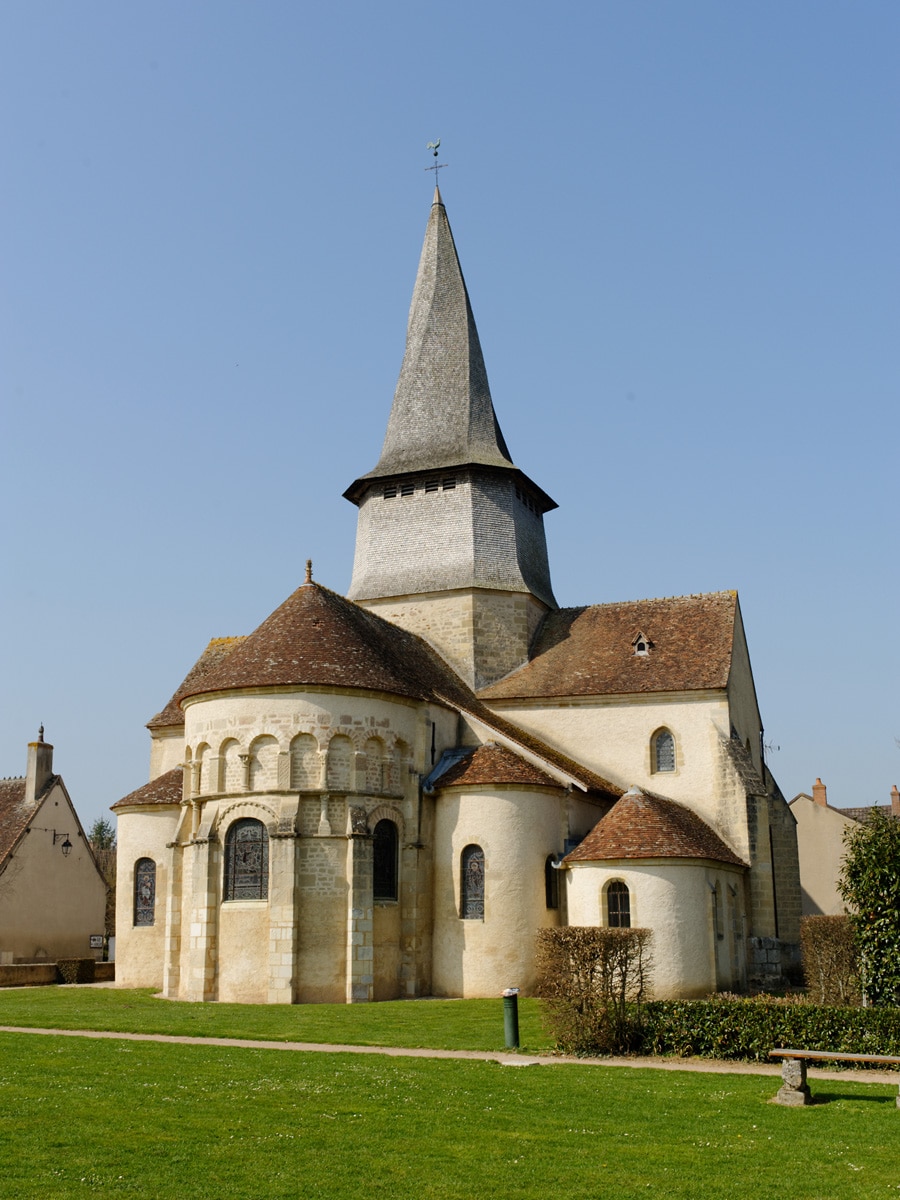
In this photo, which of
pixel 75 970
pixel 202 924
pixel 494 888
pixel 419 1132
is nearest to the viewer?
pixel 419 1132

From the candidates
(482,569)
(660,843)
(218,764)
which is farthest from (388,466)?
(660,843)

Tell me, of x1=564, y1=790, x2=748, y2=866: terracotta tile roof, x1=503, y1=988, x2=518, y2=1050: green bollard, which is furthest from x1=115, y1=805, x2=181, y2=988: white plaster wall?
x1=503, y1=988, x2=518, y2=1050: green bollard

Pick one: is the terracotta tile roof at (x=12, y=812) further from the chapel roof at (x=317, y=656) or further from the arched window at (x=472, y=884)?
the arched window at (x=472, y=884)

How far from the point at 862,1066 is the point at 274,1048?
8546 mm

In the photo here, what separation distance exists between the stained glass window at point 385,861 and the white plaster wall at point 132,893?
651cm

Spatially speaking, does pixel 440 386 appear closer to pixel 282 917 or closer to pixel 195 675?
pixel 195 675

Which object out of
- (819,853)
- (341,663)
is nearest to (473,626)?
(341,663)

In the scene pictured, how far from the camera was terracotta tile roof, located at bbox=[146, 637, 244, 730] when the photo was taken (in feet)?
121

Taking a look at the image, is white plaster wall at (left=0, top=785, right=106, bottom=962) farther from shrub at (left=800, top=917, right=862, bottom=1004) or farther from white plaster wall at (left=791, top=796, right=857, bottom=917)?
white plaster wall at (left=791, top=796, right=857, bottom=917)

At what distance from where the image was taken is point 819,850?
5106 centimetres

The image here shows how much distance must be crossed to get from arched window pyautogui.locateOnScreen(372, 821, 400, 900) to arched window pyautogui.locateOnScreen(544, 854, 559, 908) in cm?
374

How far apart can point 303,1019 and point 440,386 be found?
2368 centimetres

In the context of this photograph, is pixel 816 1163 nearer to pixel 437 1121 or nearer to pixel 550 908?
pixel 437 1121

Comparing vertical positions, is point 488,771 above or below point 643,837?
above
